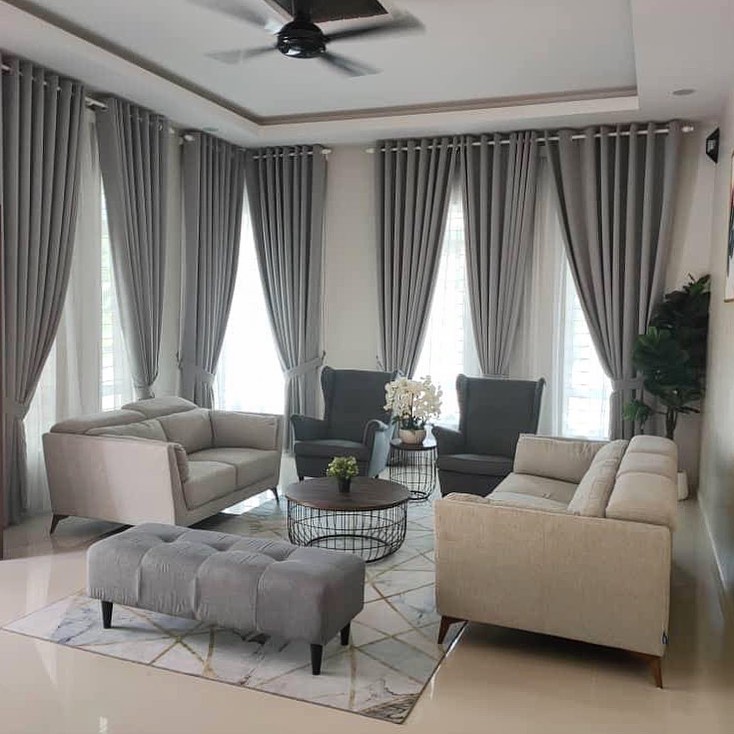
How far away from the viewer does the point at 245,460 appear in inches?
207

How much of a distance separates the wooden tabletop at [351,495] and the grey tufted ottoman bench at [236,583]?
0.73 metres

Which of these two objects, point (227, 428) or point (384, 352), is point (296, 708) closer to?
point (227, 428)

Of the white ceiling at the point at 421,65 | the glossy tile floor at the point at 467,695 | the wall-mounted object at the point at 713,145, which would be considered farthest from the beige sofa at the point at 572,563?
the wall-mounted object at the point at 713,145

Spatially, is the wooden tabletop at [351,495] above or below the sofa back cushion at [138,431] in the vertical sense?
below

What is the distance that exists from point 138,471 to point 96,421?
0.56m

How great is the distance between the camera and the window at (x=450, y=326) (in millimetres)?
6867

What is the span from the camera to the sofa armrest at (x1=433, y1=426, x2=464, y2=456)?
5.62 metres

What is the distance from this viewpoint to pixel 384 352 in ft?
23.3

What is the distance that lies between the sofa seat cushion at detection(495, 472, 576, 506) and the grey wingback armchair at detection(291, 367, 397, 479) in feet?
4.43

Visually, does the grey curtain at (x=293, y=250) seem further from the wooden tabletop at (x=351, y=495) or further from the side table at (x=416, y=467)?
the wooden tabletop at (x=351, y=495)

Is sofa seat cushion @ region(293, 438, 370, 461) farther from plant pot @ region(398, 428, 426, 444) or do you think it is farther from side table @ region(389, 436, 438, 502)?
plant pot @ region(398, 428, 426, 444)

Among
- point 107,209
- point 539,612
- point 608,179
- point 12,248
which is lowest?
point 539,612

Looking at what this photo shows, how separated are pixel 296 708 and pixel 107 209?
13.7 ft

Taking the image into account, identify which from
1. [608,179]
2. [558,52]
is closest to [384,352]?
[608,179]
